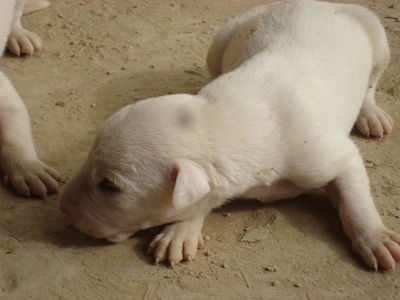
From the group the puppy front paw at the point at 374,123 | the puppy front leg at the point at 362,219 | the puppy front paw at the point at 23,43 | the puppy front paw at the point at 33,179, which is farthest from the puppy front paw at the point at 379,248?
the puppy front paw at the point at 23,43

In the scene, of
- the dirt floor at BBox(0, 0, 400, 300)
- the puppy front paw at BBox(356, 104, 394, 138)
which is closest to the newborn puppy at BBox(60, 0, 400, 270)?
the dirt floor at BBox(0, 0, 400, 300)

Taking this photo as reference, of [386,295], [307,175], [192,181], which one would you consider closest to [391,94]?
[307,175]

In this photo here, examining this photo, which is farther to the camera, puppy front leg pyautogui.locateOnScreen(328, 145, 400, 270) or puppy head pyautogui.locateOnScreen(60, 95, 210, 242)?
puppy front leg pyautogui.locateOnScreen(328, 145, 400, 270)

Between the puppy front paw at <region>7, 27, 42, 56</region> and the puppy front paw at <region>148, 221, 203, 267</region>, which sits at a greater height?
the puppy front paw at <region>148, 221, 203, 267</region>

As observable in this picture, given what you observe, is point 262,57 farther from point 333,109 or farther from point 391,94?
point 391,94

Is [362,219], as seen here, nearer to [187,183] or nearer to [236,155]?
[236,155]

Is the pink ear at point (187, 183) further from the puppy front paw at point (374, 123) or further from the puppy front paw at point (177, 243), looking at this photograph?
the puppy front paw at point (374, 123)

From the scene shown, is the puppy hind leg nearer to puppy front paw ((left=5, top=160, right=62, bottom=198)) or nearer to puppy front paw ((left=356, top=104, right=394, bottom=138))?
puppy front paw ((left=356, top=104, right=394, bottom=138))
